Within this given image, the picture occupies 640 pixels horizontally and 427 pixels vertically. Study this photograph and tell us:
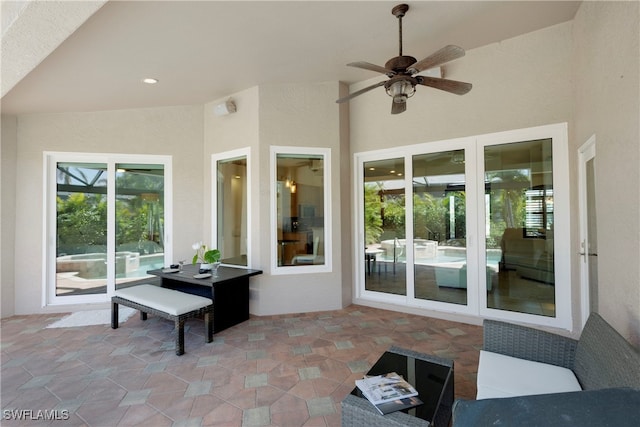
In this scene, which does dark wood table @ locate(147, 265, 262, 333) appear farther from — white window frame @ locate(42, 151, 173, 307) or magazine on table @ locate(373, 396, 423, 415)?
magazine on table @ locate(373, 396, 423, 415)

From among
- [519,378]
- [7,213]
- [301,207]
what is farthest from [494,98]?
[7,213]

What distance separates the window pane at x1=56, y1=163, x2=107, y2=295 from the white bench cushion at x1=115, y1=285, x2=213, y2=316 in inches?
55.1

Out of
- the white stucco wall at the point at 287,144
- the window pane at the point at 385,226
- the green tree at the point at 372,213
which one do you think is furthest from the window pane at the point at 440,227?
the white stucco wall at the point at 287,144

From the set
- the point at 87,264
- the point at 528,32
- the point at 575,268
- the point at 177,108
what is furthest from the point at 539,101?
the point at 87,264

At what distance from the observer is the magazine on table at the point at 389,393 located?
153 centimetres

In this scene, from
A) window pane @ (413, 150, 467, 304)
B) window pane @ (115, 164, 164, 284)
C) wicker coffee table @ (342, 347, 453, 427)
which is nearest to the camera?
wicker coffee table @ (342, 347, 453, 427)

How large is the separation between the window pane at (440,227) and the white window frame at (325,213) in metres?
1.23

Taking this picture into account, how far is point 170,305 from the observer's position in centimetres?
302

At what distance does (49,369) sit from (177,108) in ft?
12.4

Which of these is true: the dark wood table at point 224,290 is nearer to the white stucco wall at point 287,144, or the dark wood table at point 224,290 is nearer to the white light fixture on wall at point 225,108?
the white stucco wall at point 287,144

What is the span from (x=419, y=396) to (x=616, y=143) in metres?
2.10

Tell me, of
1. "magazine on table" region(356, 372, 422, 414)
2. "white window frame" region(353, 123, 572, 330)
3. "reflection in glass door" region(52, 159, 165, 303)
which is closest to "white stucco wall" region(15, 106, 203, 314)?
"reflection in glass door" region(52, 159, 165, 303)

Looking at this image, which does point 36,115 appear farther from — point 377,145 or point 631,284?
point 631,284

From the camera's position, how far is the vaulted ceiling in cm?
240
